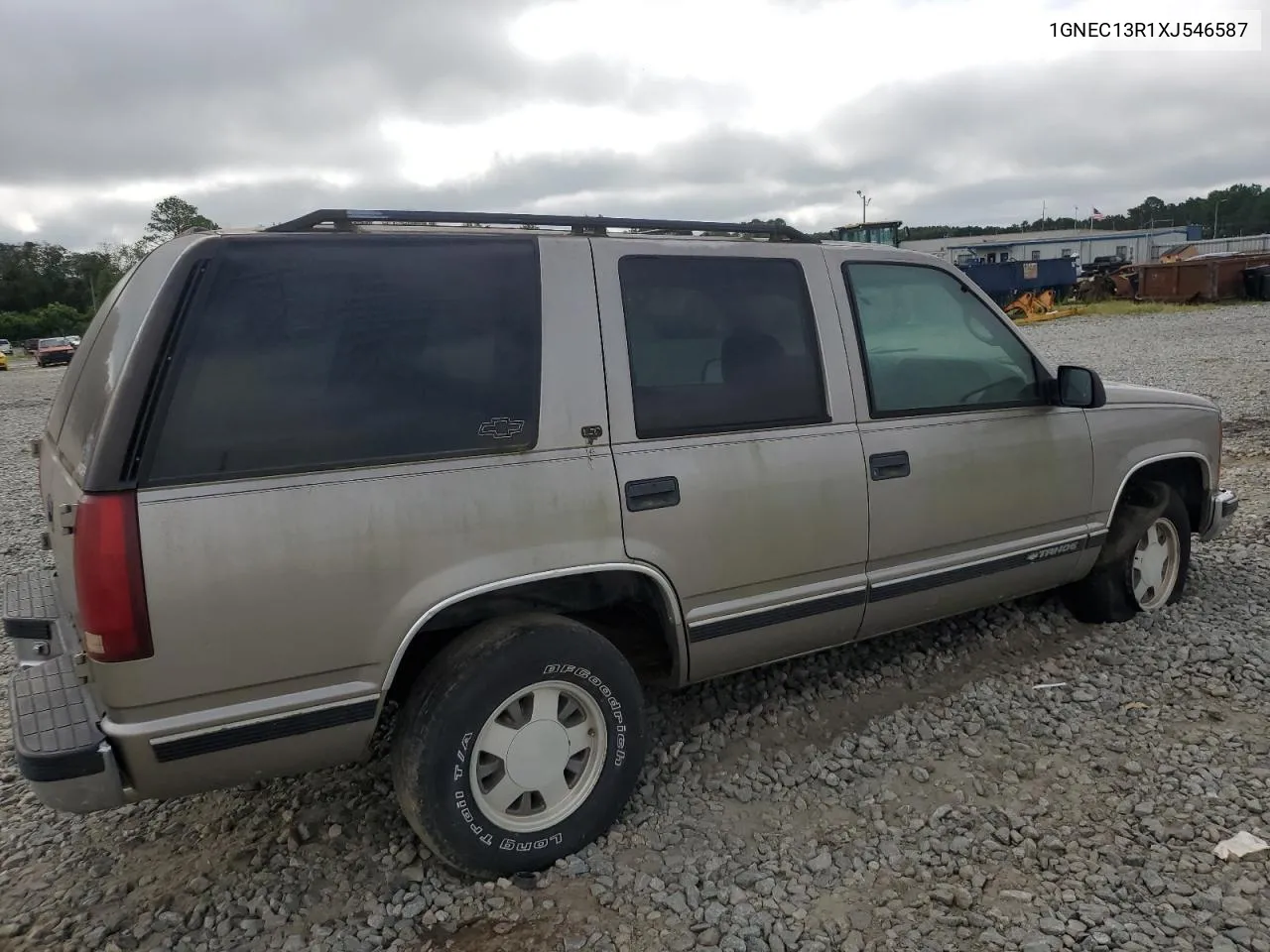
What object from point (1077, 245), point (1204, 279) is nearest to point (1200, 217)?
point (1077, 245)

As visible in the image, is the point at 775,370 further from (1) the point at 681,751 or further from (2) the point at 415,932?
(2) the point at 415,932

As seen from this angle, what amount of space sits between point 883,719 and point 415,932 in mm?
2017

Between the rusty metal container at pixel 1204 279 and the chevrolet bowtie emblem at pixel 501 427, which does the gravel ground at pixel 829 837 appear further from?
the rusty metal container at pixel 1204 279

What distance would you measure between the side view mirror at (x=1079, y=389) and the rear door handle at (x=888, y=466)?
95cm

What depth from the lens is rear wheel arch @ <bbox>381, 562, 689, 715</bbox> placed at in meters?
2.70

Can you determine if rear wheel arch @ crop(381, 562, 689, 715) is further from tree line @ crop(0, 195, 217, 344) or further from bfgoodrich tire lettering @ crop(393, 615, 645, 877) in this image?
tree line @ crop(0, 195, 217, 344)

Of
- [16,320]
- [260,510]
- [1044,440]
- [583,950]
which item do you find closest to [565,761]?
[583,950]

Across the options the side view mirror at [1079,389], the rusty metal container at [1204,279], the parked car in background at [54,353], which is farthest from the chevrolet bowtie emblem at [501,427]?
the parked car in background at [54,353]

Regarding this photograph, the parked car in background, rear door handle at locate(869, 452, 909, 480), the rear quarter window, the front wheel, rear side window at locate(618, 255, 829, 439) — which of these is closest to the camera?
the rear quarter window

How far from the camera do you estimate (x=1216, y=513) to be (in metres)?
4.80

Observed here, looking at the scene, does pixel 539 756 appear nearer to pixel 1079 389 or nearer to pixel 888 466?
pixel 888 466

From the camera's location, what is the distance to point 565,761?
2.93 metres

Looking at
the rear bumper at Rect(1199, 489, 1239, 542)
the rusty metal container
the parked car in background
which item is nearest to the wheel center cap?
the rear bumper at Rect(1199, 489, 1239, 542)

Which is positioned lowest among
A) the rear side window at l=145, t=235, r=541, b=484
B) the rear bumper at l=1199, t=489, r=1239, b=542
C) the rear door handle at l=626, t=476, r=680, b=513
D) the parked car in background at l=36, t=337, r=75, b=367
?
the rear bumper at l=1199, t=489, r=1239, b=542
